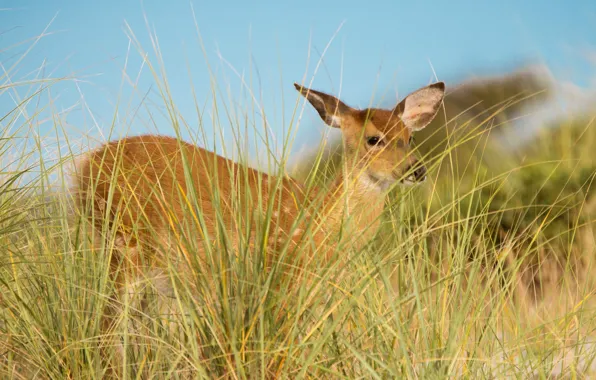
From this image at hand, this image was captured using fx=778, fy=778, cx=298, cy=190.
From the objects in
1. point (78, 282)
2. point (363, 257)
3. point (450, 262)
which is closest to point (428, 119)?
point (450, 262)

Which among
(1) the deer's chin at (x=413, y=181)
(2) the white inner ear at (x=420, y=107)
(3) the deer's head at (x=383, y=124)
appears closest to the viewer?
(1) the deer's chin at (x=413, y=181)

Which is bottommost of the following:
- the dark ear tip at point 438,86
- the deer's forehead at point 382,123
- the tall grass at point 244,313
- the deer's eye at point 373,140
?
the tall grass at point 244,313

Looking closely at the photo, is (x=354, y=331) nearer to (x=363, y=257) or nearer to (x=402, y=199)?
(x=363, y=257)

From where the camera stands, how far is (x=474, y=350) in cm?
320

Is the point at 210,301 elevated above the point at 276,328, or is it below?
above

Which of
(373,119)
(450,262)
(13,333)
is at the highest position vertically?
(373,119)

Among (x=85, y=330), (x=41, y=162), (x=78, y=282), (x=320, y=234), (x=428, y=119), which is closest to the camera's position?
(x=85, y=330)

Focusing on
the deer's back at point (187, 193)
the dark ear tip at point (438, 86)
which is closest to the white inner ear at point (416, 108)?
the dark ear tip at point (438, 86)

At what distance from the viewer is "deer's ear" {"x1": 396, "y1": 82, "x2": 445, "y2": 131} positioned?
5.02 meters

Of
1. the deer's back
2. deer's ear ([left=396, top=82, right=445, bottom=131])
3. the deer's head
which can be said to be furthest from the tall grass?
deer's ear ([left=396, top=82, right=445, bottom=131])

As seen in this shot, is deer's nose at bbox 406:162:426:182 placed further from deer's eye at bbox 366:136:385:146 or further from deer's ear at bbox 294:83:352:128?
deer's ear at bbox 294:83:352:128

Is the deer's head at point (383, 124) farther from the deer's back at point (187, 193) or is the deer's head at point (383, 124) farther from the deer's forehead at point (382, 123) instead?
the deer's back at point (187, 193)

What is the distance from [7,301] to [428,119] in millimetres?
3067

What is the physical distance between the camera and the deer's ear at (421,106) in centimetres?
502
